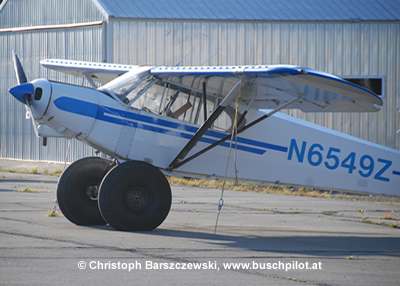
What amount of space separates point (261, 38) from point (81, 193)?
13105mm

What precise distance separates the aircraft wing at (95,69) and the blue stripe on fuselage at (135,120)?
201 cm

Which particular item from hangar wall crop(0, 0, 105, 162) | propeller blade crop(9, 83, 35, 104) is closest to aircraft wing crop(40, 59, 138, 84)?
propeller blade crop(9, 83, 35, 104)

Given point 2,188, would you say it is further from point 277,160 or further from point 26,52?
point 26,52

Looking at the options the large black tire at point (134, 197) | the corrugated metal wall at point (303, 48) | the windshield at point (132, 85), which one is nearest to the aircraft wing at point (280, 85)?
the windshield at point (132, 85)

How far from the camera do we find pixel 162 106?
9.45m

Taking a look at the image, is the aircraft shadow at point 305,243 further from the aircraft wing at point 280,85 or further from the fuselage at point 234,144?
the aircraft wing at point 280,85

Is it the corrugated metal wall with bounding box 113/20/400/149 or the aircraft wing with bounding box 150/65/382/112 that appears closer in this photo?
the aircraft wing with bounding box 150/65/382/112

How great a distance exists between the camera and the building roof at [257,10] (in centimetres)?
2086

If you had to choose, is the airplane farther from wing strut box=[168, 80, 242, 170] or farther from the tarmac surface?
the tarmac surface

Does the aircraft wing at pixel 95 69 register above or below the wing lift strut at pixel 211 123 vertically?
above

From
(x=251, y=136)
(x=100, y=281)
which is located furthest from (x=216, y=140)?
(x=100, y=281)

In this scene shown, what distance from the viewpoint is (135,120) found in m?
9.17

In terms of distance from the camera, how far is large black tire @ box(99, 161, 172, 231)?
8.48 meters

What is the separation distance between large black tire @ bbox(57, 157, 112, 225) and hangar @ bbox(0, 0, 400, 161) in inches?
460
